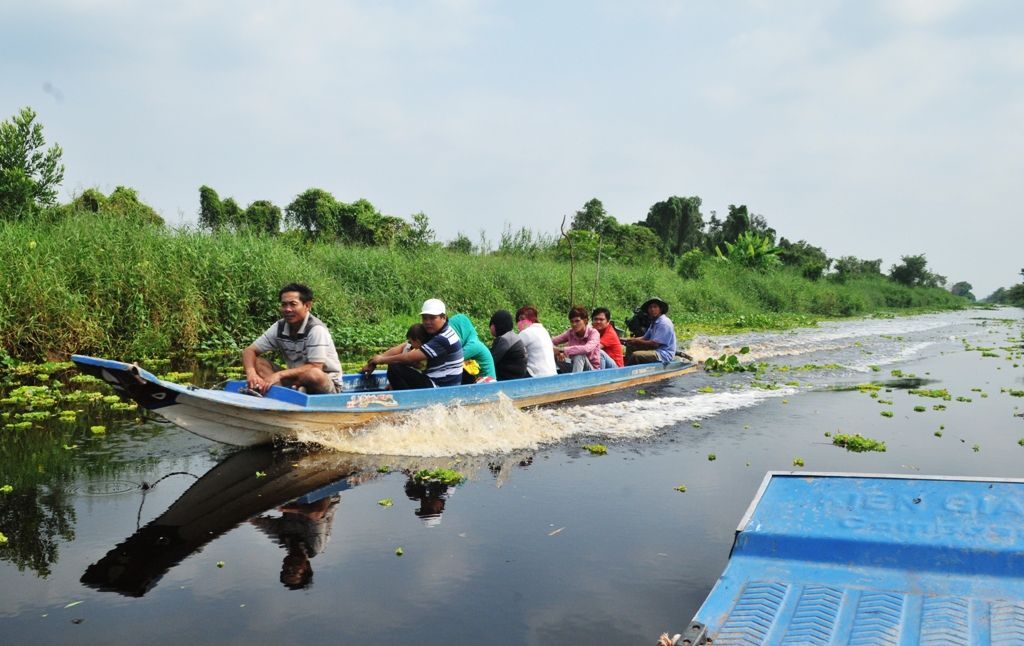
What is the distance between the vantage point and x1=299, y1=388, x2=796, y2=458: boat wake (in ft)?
24.4

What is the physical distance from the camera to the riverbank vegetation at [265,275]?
1212cm

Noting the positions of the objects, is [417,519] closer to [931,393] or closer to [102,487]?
[102,487]

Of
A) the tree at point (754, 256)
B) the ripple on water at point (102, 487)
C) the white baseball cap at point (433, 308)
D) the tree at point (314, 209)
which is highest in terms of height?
the tree at point (314, 209)

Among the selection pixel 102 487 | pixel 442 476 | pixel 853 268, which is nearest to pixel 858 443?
pixel 442 476

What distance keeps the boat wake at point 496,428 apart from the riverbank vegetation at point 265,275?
5537 mm

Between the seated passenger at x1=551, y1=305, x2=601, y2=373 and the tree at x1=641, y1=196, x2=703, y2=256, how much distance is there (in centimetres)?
3511

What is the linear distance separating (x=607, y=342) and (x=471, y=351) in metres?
3.88

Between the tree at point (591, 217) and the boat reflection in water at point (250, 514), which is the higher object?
the tree at point (591, 217)

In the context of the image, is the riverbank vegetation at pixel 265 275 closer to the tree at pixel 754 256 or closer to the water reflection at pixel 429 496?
the tree at pixel 754 256

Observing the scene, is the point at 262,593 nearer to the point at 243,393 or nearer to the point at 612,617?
the point at 612,617

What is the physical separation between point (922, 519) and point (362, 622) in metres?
3.23

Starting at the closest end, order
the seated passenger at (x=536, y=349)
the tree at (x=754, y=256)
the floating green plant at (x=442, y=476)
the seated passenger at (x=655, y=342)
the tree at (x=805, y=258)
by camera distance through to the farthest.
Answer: the floating green plant at (x=442, y=476), the seated passenger at (x=536, y=349), the seated passenger at (x=655, y=342), the tree at (x=754, y=256), the tree at (x=805, y=258)

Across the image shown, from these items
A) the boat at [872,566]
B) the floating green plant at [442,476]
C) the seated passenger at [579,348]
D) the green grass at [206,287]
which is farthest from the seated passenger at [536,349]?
the green grass at [206,287]

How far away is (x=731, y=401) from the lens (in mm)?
11000
